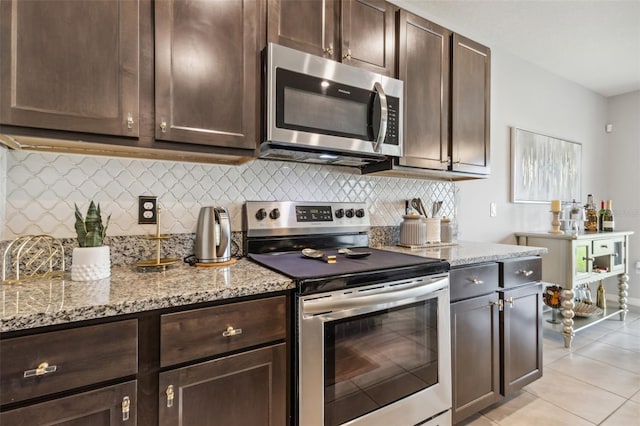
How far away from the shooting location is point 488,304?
1679 millimetres

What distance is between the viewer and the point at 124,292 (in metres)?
0.94

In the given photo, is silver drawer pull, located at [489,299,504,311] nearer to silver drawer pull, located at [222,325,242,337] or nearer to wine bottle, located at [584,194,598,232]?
silver drawer pull, located at [222,325,242,337]

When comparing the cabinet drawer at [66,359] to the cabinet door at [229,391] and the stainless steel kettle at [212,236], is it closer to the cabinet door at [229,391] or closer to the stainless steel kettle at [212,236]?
the cabinet door at [229,391]

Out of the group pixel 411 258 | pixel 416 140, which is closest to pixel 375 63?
pixel 416 140

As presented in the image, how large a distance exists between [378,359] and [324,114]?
1.13 metres

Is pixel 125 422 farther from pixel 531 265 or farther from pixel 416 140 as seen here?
pixel 531 265

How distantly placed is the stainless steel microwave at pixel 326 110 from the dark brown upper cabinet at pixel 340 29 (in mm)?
105

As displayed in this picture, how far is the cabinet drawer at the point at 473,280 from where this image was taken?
61.4 inches

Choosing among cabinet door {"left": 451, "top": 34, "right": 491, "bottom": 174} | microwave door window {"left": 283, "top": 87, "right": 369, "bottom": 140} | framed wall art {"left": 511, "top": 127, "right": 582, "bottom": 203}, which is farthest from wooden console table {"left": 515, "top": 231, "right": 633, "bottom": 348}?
microwave door window {"left": 283, "top": 87, "right": 369, "bottom": 140}

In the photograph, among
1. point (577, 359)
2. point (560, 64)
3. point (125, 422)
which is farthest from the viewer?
point (560, 64)

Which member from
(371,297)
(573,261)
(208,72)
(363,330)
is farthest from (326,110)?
(573,261)

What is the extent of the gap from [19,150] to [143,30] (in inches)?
26.7

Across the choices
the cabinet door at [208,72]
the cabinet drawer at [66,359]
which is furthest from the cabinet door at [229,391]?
the cabinet door at [208,72]

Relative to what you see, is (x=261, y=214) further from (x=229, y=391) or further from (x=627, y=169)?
(x=627, y=169)
